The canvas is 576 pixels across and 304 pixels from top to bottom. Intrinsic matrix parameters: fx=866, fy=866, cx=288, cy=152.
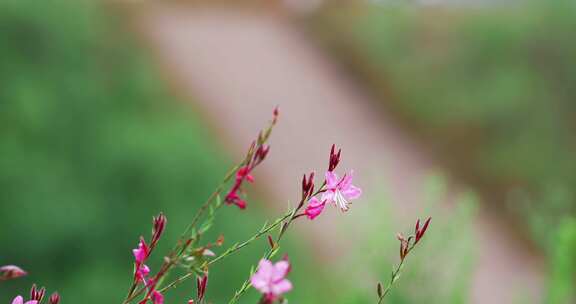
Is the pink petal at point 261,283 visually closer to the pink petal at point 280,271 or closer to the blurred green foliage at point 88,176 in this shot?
the pink petal at point 280,271

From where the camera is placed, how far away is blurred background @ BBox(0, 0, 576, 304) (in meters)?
3.98

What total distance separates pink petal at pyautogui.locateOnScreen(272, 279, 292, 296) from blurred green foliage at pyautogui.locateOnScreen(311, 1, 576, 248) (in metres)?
5.68

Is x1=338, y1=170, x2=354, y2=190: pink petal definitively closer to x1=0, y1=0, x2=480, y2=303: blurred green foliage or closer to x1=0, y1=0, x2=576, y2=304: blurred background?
x1=0, y1=0, x2=576, y2=304: blurred background

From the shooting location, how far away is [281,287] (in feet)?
2.39

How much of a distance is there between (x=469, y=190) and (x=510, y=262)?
3.26ft

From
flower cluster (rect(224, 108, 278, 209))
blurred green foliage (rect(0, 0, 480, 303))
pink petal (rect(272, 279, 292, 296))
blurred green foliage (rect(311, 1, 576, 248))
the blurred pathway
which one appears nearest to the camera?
pink petal (rect(272, 279, 292, 296))

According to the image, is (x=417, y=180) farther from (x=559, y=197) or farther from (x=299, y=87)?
(x=559, y=197)

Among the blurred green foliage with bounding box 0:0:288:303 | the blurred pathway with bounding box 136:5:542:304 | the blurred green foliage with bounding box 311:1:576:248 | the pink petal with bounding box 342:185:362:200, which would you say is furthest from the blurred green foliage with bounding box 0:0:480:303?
the blurred green foliage with bounding box 311:1:576:248

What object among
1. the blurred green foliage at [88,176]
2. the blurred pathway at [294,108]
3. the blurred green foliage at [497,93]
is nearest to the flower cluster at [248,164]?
the blurred green foliage at [88,176]

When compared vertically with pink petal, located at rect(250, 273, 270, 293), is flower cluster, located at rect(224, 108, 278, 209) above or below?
above

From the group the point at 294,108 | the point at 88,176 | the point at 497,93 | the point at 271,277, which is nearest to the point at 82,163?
the point at 88,176

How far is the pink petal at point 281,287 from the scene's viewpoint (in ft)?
2.36

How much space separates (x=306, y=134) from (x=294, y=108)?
0.65 meters

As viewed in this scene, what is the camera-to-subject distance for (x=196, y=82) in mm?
8367
